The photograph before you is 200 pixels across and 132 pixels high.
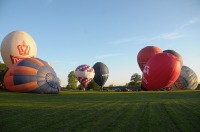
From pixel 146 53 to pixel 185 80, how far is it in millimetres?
8965

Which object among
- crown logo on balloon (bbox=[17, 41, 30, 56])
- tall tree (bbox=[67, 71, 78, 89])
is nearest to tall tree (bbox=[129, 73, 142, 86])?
tall tree (bbox=[67, 71, 78, 89])

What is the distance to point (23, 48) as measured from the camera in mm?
32281

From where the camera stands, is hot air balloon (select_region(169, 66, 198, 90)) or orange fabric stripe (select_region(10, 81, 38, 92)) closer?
orange fabric stripe (select_region(10, 81, 38, 92))

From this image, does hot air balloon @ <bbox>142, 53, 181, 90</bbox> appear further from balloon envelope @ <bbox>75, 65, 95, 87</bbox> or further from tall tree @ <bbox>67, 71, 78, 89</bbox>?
tall tree @ <bbox>67, 71, 78, 89</bbox>

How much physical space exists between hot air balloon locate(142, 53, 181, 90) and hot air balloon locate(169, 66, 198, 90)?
983cm

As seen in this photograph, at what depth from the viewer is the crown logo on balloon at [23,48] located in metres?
32.0

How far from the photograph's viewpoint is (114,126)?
7008 mm

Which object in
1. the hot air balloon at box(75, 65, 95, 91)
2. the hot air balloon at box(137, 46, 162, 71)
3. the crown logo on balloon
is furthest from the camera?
the hot air balloon at box(75, 65, 95, 91)

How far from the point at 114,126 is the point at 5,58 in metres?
29.0

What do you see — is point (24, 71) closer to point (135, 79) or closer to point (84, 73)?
point (84, 73)

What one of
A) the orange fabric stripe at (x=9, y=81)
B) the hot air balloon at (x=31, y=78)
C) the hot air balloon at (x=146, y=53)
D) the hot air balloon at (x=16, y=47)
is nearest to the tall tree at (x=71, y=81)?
the hot air balloon at (x=146, y=53)

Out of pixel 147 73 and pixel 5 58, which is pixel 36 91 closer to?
pixel 5 58

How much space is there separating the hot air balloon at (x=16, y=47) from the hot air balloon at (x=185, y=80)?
24216 millimetres

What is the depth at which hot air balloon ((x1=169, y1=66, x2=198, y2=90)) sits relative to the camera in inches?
1702
